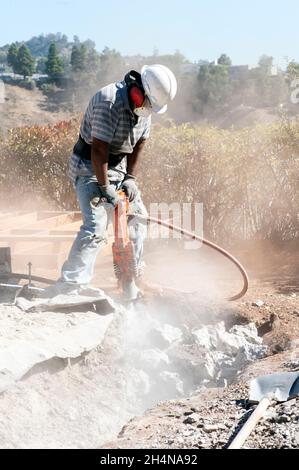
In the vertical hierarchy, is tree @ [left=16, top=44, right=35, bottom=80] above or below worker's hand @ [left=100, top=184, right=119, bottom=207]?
above

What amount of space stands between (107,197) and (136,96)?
0.87 metres

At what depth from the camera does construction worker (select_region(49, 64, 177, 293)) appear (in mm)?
5043

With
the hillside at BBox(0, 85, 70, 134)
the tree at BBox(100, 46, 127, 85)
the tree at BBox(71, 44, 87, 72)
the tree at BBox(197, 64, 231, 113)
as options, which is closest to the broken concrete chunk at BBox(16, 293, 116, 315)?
the hillside at BBox(0, 85, 70, 134)

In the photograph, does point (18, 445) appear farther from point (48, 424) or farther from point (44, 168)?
point (44, 168)

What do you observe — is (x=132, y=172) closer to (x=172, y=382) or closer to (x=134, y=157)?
(x=134, y=157)

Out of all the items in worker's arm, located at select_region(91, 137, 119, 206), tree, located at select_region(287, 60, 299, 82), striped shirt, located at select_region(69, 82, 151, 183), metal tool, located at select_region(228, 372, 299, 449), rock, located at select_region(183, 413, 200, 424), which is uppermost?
tree, located at select_region(287, 60, 299, 82)

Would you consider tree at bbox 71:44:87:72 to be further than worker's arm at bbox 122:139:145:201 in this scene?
Yes

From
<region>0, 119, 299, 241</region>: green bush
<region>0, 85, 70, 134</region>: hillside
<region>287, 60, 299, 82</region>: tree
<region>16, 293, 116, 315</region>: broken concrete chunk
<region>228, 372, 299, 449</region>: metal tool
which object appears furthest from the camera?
<region>0, 85, 70, 134</region>: hillside

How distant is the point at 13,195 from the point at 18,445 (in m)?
7.17

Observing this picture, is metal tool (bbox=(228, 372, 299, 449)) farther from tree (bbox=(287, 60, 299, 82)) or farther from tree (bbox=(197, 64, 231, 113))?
tree (bbox=(197, 64, 231, 113))

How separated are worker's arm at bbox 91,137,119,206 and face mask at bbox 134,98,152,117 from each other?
398mm

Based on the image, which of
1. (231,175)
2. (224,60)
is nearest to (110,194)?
(231,175)

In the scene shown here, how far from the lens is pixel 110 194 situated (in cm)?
524

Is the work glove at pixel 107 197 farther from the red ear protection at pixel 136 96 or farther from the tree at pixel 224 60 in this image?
the tree at pixel 224 60
